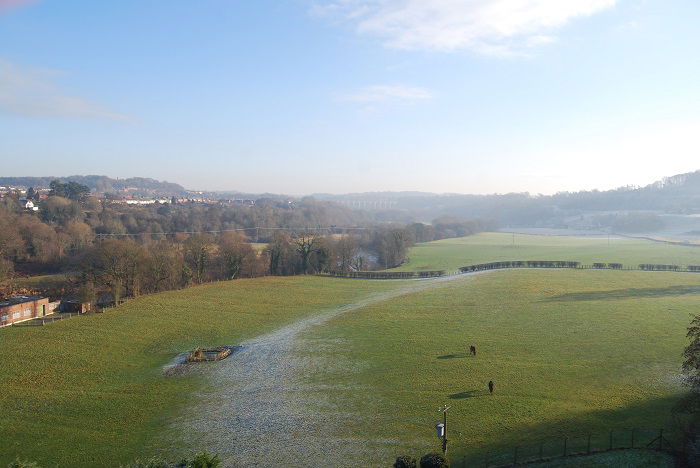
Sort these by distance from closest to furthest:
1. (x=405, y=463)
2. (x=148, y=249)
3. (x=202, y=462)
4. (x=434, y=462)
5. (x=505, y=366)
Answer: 1. (x=202, y=462)
2. (x=434, y=462)
3. (x=405, y=463)
4. (x=505, y=366)
5. (x=148, y=249)

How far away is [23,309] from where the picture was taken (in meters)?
43.3

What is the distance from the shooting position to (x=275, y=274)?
258ft

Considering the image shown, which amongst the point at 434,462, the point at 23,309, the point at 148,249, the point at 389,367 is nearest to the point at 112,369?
the point at 389,367

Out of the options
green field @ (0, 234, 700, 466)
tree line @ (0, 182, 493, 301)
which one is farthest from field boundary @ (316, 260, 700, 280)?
green field @ (0, 234, 700, 466)

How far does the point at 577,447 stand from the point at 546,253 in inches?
3476

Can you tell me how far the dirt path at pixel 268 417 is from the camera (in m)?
19.2

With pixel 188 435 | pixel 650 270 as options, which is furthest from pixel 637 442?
pixel 650 270

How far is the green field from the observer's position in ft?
67.4

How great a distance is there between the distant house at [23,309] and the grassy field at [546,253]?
59093 mm

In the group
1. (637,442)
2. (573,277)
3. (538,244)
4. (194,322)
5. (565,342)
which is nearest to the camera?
(637,442)

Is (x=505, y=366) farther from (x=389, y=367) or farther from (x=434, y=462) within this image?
(x=434, y=462)

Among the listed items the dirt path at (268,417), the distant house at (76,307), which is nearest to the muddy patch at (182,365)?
the dirt path at (268,417)

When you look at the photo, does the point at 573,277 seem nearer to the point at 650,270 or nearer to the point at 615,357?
the point at 650,270

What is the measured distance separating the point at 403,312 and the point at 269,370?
1961 centimetres
